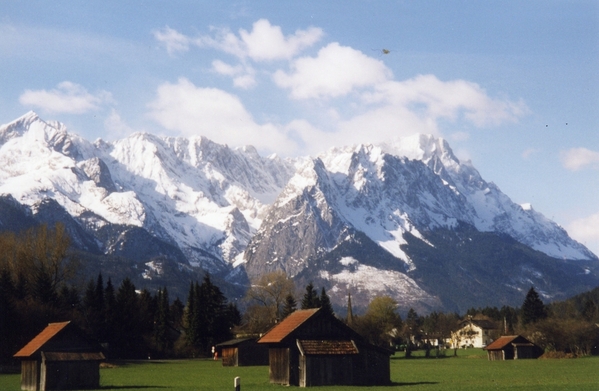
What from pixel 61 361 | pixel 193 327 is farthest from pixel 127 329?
pixel 61 361

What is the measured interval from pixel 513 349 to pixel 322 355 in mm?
73757

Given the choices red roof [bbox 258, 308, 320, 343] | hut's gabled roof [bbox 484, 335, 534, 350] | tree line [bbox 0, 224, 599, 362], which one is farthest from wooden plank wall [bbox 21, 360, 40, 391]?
hut's gabled roof [bbox 484, 335, 534, 350]

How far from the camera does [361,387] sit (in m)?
65.5

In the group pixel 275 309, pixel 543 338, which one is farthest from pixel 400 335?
pixel 543 338

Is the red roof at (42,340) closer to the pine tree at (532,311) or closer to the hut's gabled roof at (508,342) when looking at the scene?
the hut's gabled roof at (508,342)

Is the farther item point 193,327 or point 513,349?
point 193,327

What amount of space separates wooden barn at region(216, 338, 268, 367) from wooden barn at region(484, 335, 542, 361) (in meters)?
35.5

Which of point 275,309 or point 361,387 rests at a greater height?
point 275,309

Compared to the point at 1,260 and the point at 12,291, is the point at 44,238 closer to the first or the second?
the point at 1,260

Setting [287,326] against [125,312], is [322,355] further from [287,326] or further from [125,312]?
[125,312]

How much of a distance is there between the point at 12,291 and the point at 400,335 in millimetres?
90911

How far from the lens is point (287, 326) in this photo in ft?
229

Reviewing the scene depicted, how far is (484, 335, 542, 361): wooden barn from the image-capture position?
132125 millimetres

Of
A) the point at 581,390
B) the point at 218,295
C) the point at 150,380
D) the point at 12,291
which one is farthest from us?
the point at 218,295
